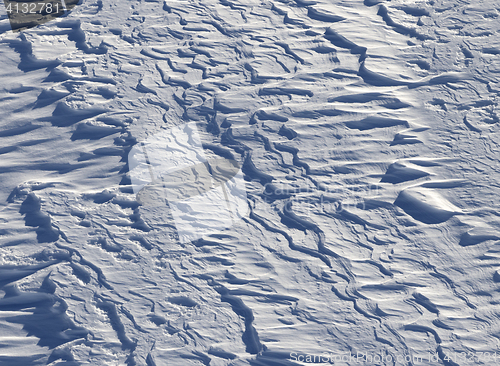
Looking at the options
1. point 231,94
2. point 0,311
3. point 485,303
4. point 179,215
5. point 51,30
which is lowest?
point 0,311

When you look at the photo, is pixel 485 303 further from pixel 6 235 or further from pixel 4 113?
pixel 4 113

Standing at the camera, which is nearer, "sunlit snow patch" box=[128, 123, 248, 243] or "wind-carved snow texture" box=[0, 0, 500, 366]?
"wind-carved snow texture" box=[0, 0, 500, 366]

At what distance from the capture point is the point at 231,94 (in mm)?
3162

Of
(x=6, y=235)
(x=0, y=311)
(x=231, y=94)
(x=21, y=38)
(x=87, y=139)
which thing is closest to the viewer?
(x=0, y=311)

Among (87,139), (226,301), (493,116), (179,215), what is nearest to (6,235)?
(87,139)

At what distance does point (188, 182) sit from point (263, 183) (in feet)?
1.50

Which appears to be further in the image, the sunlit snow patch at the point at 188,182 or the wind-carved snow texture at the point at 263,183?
the sunlit snow patch at the point at 188,182

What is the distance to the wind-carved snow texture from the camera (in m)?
2.34

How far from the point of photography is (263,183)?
9.14 feet

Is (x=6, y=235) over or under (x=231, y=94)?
under

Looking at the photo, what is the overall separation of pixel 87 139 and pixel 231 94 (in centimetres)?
100

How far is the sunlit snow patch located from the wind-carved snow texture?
67 millimetres

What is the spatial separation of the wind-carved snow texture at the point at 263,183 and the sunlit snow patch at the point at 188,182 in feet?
0.22

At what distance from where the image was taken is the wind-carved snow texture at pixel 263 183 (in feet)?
7.66
